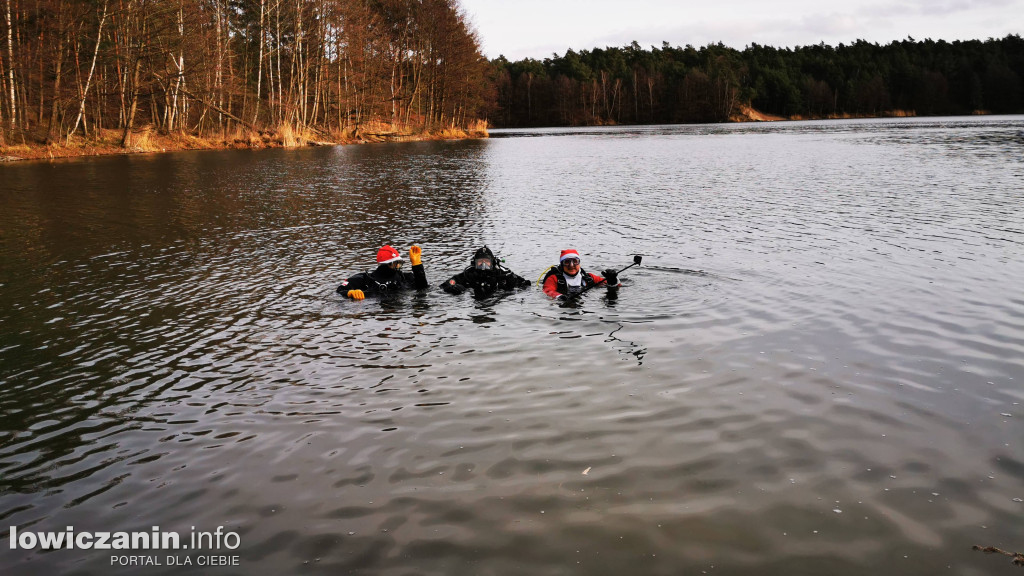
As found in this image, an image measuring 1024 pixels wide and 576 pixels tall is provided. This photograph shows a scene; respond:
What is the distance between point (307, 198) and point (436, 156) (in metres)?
26.5

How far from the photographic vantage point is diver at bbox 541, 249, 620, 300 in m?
12.3

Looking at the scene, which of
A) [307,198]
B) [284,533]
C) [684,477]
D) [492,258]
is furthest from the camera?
[307,198]

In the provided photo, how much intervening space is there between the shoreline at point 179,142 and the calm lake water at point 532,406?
31.4 m

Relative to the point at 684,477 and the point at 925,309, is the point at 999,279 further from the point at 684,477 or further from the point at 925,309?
the point at 684,477

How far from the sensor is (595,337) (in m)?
10.1

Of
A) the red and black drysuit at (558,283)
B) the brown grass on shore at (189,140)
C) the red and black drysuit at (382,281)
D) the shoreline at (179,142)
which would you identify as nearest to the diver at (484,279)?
the red and black drysuit at (382,281)

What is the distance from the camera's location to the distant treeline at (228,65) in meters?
42.1

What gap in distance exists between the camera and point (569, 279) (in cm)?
1241

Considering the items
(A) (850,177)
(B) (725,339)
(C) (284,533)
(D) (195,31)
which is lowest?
(C) (284,533)

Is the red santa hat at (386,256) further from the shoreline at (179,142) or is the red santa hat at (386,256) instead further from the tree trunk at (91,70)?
the shoreline at (179,142)

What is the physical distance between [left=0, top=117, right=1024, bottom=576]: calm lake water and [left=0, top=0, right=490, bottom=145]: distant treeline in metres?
31.7

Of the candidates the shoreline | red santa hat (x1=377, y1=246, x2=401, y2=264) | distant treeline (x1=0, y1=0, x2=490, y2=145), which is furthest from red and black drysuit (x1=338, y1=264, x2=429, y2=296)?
the shoreline

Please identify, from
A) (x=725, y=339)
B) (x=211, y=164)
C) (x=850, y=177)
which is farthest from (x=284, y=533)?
(x=211, y=164)

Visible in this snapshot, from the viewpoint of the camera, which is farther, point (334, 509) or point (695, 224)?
point (695, 224)
